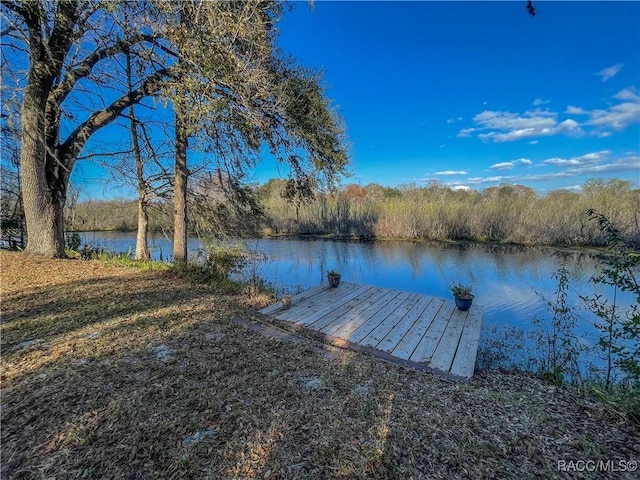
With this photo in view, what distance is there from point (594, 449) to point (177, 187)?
581cm

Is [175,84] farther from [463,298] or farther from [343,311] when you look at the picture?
[463,298]

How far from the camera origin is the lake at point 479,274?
432 centimetres

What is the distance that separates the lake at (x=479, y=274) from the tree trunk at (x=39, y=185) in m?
2.43

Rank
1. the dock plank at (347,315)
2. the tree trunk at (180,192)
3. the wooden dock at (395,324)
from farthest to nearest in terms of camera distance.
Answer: the tree trunk at (180,192)
the dock plank at (347,315)
the wooden dock at (395,324)

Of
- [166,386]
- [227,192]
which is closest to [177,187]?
[227,192]

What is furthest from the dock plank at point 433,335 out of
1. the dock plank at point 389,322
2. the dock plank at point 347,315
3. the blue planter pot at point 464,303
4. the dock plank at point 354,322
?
the dock plank at point 347,315

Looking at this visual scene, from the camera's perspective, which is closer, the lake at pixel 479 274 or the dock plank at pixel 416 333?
the dock plank at pixel 416 333

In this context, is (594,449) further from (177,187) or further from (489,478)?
(177,187)

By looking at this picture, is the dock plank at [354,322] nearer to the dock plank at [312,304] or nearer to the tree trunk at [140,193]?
the dock plank at [312,304]

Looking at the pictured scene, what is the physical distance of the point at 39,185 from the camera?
4922 millimetres

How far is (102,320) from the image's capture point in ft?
9.46

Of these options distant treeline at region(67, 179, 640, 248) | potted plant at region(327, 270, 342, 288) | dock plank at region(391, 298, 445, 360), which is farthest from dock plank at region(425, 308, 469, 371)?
distant treeline at region(67, 179, 640, 248)

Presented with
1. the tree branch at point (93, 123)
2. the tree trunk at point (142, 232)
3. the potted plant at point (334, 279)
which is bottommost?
the potted plant at point (334, 279)

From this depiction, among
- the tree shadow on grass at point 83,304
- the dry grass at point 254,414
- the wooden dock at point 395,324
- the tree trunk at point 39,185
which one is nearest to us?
the dry grass at point 254,414
